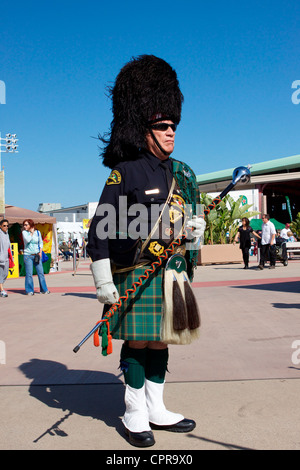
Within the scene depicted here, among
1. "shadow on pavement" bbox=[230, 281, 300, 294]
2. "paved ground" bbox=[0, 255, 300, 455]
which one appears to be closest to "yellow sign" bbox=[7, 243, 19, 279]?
"shadow on pavement" bbox=[230, 281, 300, 294]

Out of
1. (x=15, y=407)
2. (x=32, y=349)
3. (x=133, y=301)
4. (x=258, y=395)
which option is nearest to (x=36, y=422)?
(x=15, y=407)

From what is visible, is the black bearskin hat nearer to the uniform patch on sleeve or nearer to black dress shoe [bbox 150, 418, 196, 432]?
the uniform patch on sleeve

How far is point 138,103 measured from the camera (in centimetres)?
296

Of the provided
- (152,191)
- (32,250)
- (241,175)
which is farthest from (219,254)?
(152,191)

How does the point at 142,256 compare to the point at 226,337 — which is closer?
the point at 142,256

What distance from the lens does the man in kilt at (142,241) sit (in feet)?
8.90

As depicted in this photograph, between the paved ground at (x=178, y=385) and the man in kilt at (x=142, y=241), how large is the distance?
0.25 meters

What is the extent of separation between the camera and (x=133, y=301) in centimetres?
275

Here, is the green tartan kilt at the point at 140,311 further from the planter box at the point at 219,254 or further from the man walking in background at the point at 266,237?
the planter box at the point at 219,254

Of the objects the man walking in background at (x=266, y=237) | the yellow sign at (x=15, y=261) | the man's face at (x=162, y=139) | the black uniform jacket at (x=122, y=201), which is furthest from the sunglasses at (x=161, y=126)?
the yellow sign at (x=15, y=261)

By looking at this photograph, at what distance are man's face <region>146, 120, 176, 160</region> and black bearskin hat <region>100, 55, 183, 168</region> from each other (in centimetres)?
4

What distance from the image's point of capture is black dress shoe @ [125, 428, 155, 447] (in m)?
2.58

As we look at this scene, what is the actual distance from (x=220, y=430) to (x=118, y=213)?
136cm
